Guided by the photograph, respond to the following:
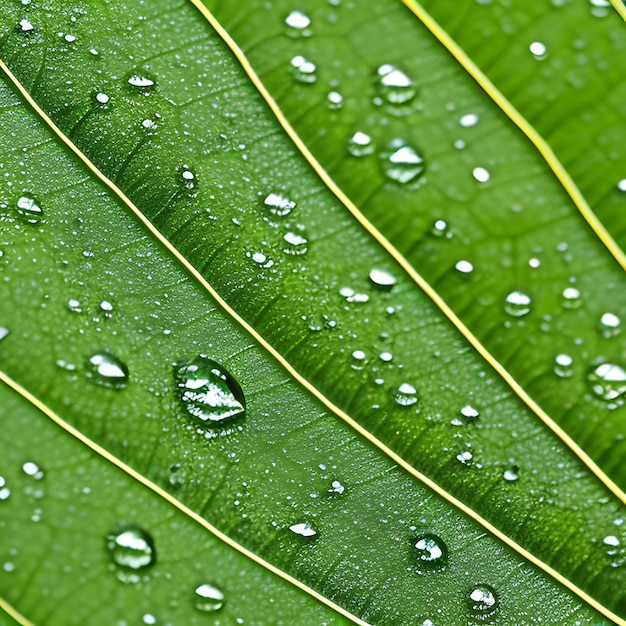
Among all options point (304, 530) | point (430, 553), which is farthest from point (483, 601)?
point (304, 530)

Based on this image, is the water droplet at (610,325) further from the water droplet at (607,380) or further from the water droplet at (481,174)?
the water droplet at (481,174)

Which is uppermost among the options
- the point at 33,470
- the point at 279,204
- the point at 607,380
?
the point at 279,204

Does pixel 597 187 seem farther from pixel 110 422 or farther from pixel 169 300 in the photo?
pixel 110 422

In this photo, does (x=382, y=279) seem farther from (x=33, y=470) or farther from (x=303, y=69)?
(x=33, y=470)

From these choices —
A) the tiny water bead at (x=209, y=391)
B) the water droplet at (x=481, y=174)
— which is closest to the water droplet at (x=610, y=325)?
the water droplet at (x=481, y=174)

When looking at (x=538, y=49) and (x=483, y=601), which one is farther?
(x=483, y=601)

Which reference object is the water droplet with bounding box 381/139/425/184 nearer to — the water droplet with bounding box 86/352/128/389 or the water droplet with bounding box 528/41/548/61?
the water droplet with bounding box 528/41/548/61
